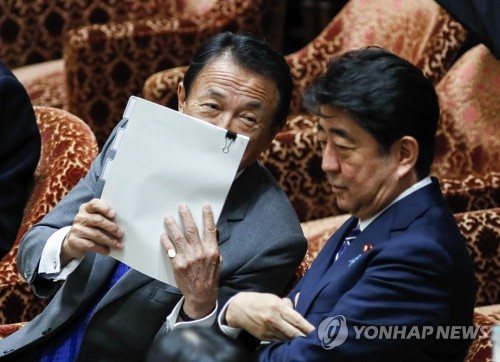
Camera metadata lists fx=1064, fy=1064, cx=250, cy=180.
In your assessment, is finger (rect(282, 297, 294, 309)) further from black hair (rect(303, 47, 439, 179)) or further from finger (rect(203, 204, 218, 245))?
black hair (rect(303, 47, 439, 179))

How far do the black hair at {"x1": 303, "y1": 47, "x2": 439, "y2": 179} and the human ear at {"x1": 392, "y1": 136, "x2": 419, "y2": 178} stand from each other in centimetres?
1

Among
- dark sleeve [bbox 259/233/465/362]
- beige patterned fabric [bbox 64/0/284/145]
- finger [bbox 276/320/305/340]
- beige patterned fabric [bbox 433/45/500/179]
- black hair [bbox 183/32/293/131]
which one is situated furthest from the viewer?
beige patterned fabric [bbox 64/0/284/145]

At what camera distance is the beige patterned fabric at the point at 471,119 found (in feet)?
11.1

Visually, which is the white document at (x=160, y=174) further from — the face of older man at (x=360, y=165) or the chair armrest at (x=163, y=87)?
the chair armrest at (x=163, y=87)

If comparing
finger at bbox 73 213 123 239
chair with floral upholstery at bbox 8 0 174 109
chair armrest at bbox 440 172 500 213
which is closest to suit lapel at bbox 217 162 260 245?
finger at bbox 73 213 123 239

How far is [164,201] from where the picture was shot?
6.86 ft

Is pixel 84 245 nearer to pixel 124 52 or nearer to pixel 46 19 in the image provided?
pixel 124 52

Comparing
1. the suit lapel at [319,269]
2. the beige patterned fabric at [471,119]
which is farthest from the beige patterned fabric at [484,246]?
the suit lapel at [319,269]

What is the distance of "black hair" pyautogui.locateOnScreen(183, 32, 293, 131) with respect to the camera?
2.35m

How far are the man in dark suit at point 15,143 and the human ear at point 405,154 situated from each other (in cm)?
132

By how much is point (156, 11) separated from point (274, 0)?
0.57 meters

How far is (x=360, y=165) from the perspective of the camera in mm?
1906

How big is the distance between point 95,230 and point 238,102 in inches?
16.7

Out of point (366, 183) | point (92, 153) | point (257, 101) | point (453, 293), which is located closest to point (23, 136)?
point (92, 153)
